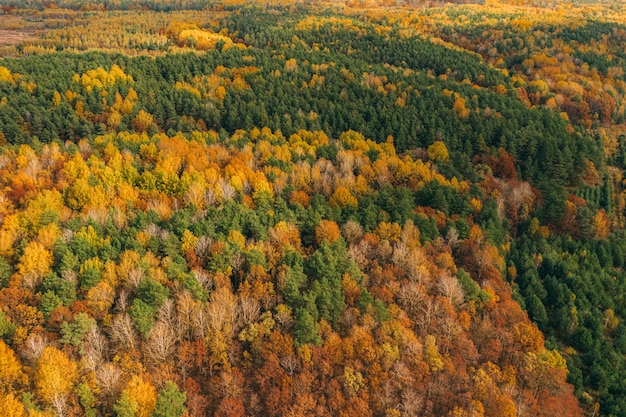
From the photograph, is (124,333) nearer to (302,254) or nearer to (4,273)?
(4,273)

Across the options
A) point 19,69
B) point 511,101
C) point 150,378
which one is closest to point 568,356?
point 150,378

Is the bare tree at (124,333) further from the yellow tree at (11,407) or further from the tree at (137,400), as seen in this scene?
the yellow tree at (11,407)

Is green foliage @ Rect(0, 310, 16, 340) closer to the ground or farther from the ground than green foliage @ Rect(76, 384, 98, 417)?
farther from the ground

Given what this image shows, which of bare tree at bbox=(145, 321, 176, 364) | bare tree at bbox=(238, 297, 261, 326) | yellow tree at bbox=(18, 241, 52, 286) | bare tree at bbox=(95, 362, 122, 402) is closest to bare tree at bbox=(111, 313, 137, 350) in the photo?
bare tree at bbox=(145, 321, 176, 364)

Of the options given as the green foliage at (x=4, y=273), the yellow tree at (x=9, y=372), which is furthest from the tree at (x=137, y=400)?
the green foliage at (x=4, y=273)

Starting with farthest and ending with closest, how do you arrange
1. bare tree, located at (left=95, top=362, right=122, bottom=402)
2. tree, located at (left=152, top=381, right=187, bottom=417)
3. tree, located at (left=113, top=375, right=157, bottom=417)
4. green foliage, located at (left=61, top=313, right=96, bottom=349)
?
green foliage, located at (left=61, top=313, right=96, bottom=349), bare tree, located at (left=95, top=362, right=122, bottom=402), tree, located at (left=152, top=381, right=187, bottom=417), tree, located at (left=113, top=375, right=157, bottom=417)

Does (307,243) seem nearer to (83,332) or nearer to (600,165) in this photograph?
(83,332)

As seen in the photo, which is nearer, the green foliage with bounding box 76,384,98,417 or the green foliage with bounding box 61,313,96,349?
the green foliage with bounding box 76,384,98,417

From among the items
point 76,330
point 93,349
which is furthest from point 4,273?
point 93,349

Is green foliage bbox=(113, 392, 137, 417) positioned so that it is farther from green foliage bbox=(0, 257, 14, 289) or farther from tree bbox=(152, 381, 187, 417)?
green foliage bbox=(0, 257, 14, 289)

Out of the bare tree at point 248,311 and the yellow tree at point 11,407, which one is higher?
the yellow tree at point 11,407
